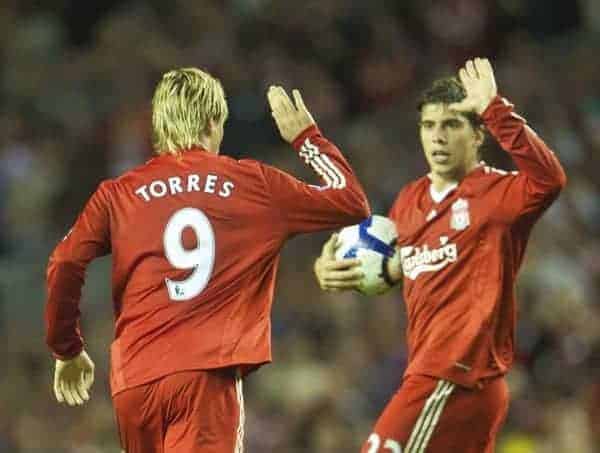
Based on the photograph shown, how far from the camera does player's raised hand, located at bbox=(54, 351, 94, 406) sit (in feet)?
21.0

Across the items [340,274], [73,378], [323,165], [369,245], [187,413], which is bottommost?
[187,413]

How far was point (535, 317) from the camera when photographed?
406 inches

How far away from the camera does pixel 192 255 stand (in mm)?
6082

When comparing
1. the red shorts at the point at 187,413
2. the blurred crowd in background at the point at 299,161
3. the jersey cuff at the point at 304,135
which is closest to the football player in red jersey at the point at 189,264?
the red shorts at the point at 187,413

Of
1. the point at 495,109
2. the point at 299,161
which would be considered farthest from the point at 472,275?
the point at 299,161

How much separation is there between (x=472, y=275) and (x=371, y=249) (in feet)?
→ 1.82

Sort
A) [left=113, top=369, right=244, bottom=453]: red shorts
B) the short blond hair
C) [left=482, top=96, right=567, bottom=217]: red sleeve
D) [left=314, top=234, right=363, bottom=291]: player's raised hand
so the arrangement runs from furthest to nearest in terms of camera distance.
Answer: [left=314, top=234, right=363, bottom=291]: player's raised hand
[left=482, top=96, right=567, bottom=217]: red sleeve
the short blond hair
[left=113, top=369, right=244, bottom=453]: red shorts

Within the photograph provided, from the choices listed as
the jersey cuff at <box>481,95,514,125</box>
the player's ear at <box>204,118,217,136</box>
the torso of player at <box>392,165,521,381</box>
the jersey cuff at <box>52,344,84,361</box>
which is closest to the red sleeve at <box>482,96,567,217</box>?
the jersey cuff at <box>481,95,514,125</box>

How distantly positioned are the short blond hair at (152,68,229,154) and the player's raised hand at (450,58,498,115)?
102 cm

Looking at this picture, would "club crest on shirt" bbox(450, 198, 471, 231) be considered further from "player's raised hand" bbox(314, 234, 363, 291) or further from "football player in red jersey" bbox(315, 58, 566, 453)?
"player's raised hand" bbox(314, 234, 363, 291)

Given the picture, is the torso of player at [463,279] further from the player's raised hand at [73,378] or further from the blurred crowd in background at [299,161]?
the blurred crowd in background at [299,161]

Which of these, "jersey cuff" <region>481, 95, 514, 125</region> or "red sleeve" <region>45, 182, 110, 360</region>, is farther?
"jersey cuff" <region>481, 95, 514, 125</region>

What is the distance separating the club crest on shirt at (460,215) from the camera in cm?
690

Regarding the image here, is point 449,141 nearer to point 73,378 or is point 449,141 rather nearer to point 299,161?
point 73,378
